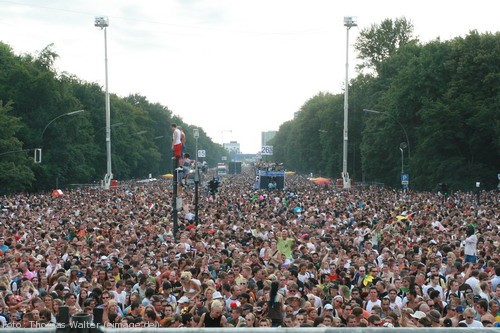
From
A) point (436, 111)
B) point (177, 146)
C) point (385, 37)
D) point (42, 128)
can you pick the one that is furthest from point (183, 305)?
point (385, 37)

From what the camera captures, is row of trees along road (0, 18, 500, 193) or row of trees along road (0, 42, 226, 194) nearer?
row of trees along road (0, 18, 500, 193)

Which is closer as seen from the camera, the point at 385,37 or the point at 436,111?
the point at 436,111

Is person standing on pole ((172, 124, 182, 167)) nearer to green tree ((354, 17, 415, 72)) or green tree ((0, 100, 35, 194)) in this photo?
green tree ((0, 100, 35, 194))

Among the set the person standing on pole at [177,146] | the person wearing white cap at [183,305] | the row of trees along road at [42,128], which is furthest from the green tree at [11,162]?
the person wearing white cap at [183,305]

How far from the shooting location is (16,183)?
58531 millimetres

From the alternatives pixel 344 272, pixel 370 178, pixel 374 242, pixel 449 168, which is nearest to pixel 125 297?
pixel 344 272

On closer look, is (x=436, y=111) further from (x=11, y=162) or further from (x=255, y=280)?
(x=255, y=280)

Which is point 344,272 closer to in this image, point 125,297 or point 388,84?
point 125,297

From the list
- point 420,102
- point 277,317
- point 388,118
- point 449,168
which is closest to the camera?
point 277,317

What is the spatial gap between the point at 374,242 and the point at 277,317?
1066 centimetres

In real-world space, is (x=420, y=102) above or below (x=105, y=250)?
above

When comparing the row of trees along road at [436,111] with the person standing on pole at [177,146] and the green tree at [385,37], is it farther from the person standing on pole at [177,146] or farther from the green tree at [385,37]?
the person standing on pole at [177,146]

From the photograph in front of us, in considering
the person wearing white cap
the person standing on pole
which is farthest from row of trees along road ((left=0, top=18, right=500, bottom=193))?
the person wearing white cap

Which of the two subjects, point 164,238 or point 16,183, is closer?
point 164,238
